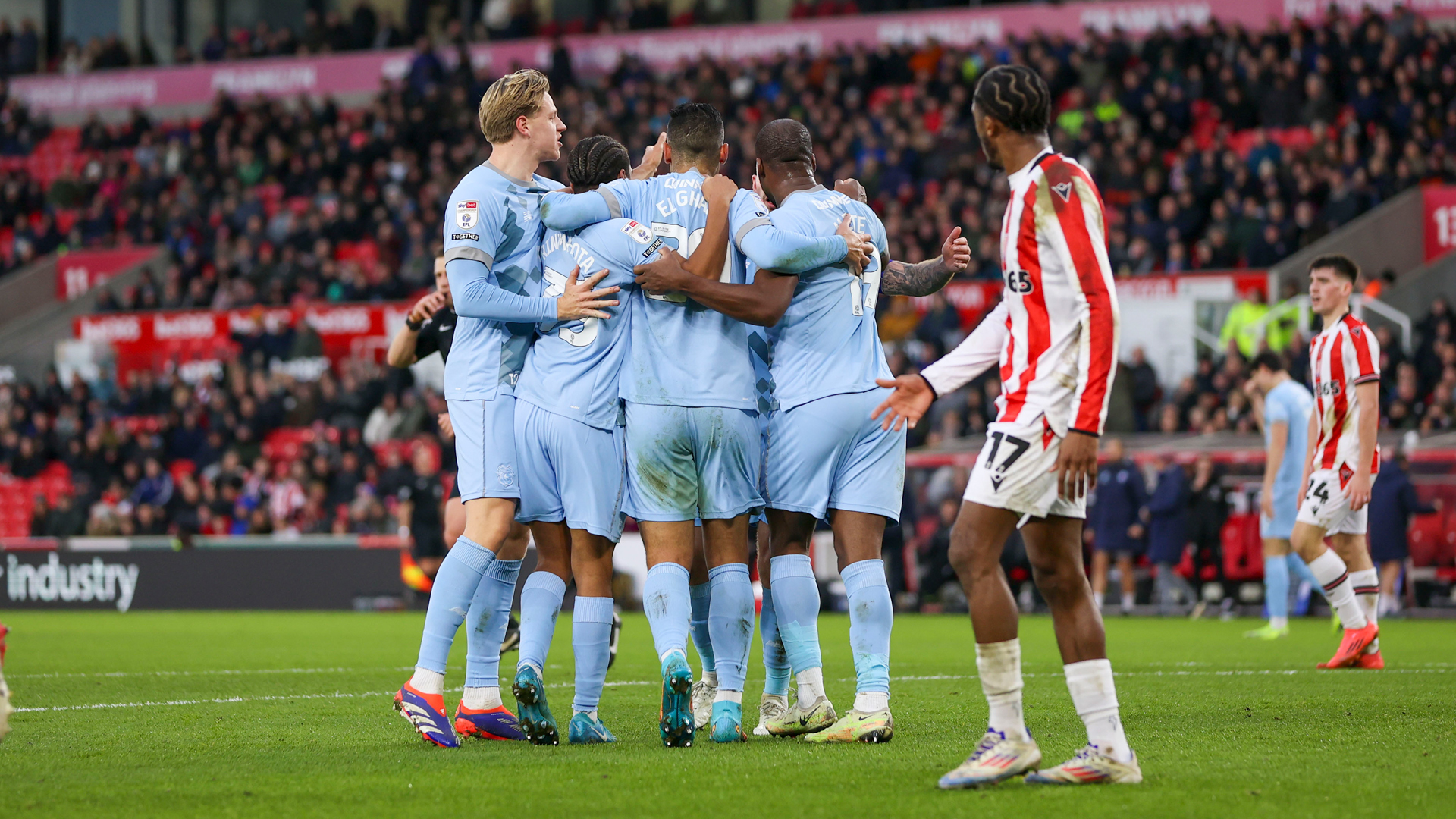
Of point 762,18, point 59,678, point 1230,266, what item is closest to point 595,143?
point 59,678

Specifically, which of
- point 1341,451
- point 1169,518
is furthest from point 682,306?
point 1169,518

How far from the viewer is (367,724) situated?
23.9 ft

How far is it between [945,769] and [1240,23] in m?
24.7

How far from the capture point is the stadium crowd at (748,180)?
22312 mm

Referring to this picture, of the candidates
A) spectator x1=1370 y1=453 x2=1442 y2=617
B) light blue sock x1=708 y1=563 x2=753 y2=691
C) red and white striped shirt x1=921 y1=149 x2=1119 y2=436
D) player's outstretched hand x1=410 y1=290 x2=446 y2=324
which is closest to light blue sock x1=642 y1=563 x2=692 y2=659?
light blue sock x1=708 y1=563 x2=753 y2=691

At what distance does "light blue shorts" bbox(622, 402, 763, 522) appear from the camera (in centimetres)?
639

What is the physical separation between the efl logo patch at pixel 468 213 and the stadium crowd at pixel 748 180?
14332 millimetres

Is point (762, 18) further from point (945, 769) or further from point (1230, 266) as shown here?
point (945, 769)

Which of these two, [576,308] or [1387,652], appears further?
[1387,652]

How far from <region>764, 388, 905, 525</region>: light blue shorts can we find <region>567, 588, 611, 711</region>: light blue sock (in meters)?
0.88

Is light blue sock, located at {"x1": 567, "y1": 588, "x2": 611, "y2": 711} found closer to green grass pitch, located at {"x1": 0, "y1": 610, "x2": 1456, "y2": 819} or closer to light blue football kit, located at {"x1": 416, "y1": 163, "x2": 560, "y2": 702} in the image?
green grass pitch, located at {"x1": 0, "y1": 610, "x2": 1456, "y2": 819}

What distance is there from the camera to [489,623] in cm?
687

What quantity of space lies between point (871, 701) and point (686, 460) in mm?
1245

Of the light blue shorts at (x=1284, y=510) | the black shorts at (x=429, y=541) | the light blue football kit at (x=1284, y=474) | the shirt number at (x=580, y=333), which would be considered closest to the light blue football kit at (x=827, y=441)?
the shirt number at (x=580, y=333)
